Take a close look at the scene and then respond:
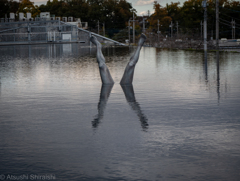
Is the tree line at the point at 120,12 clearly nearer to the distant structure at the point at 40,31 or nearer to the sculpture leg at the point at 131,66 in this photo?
the distant structure at the point at 40,31

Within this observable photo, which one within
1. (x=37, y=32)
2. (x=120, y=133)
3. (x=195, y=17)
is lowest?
(x=120, y=133)

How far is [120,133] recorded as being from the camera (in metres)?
8.12

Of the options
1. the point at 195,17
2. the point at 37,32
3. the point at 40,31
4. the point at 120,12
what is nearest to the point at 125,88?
the point at 37,32

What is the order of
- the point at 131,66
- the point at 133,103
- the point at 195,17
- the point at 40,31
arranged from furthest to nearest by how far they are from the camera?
the point at 195,17 → the point at 40,31 → the point at 131,66 → the point at 133,103

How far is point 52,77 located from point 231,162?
13.7 metres

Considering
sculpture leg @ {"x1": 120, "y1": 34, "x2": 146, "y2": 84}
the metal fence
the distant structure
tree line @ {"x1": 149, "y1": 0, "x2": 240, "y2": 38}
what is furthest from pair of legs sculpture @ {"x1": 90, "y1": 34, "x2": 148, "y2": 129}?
tree line @ {"x1": 149, "y1": 0, "x2": 240, "y2": 38}

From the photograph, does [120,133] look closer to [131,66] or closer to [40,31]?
[131,66]

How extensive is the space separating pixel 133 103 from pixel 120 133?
3.61 m

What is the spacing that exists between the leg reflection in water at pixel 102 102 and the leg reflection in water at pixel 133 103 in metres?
0.58

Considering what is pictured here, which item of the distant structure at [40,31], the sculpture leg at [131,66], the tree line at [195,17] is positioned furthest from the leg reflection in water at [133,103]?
the tree line at [195,17]

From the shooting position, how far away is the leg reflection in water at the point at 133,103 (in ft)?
30.2

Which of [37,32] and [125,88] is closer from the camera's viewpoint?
[125,88]

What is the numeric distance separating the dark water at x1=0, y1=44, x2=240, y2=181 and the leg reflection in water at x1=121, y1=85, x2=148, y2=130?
A: 24mm

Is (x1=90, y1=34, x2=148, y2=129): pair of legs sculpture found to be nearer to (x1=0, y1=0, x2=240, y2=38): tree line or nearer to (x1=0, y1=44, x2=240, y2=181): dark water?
(x1=0, y1=44, x2=240, y2=181): dark water
